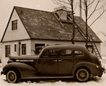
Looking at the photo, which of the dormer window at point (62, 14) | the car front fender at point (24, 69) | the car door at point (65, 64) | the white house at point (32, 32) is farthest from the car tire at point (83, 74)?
the dormer window at point (62, 14)

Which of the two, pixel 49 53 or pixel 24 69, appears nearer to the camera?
pixel 24 69

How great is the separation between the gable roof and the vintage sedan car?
10972 mm

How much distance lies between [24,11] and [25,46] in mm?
4998

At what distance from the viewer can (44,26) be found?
921 inches

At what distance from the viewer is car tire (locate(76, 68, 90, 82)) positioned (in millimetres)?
9023

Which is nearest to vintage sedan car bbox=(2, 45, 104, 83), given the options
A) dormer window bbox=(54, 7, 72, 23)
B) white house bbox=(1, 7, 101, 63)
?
white house bbox=(1, 7, 101, 63)

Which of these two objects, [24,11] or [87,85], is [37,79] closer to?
[87,85]

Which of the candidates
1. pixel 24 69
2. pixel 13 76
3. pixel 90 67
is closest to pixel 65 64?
pixel 90 67

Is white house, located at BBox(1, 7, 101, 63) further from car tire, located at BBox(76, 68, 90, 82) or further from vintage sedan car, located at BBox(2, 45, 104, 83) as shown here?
car tire, located at BBox(76, 68, 90, 82)

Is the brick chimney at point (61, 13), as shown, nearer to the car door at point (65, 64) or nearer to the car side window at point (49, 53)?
the car side window at point (49, 53)

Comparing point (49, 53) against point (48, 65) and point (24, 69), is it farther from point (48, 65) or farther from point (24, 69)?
point (24, 69)

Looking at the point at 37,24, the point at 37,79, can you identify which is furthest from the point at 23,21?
the point at 37,79

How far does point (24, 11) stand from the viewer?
23688mm

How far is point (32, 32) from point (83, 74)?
41.8ft
